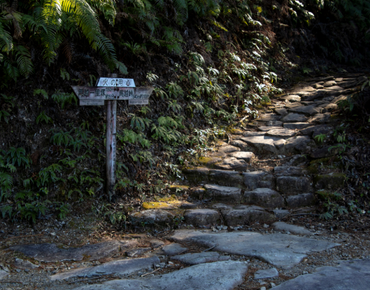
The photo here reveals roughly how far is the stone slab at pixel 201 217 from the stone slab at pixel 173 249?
70 centimetres

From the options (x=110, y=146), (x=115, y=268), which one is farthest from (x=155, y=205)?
(x=115, y=268)

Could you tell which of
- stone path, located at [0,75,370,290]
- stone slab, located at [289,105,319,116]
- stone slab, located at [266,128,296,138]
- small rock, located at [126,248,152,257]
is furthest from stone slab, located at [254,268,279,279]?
stone slab, located at [289,105,319,116]

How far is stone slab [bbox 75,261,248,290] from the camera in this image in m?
2.72

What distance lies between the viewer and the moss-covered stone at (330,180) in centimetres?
480

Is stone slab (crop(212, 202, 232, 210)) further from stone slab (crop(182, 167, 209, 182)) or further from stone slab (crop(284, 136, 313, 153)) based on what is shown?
stone slab (crop(284, 136, 313, 153))

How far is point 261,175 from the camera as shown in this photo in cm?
544

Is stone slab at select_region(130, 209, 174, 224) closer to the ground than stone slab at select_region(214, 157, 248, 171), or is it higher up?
closer to the ground

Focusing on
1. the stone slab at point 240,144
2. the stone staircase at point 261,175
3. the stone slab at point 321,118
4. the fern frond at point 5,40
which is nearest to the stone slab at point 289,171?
the stone staircase at point 261,175

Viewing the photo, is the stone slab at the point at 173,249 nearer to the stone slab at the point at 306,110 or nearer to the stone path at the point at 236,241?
the stone path at the point at 236,241

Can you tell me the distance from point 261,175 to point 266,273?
103 inches

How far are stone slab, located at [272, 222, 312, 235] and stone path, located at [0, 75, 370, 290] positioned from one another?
0.01 m

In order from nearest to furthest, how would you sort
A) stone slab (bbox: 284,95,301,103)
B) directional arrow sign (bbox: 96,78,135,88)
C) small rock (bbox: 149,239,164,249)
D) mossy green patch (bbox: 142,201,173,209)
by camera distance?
1. small rock (bbox: 149,239,164,249)
2. directional arrow sign (bbox: 96,78,135,88)
3. mossy green patch (bbox: 142,201,173,209)
4. stone slab (bbox: 284,95,301,103)

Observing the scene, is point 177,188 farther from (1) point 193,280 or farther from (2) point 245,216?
(1) point 193,280

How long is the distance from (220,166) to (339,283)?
324cm
